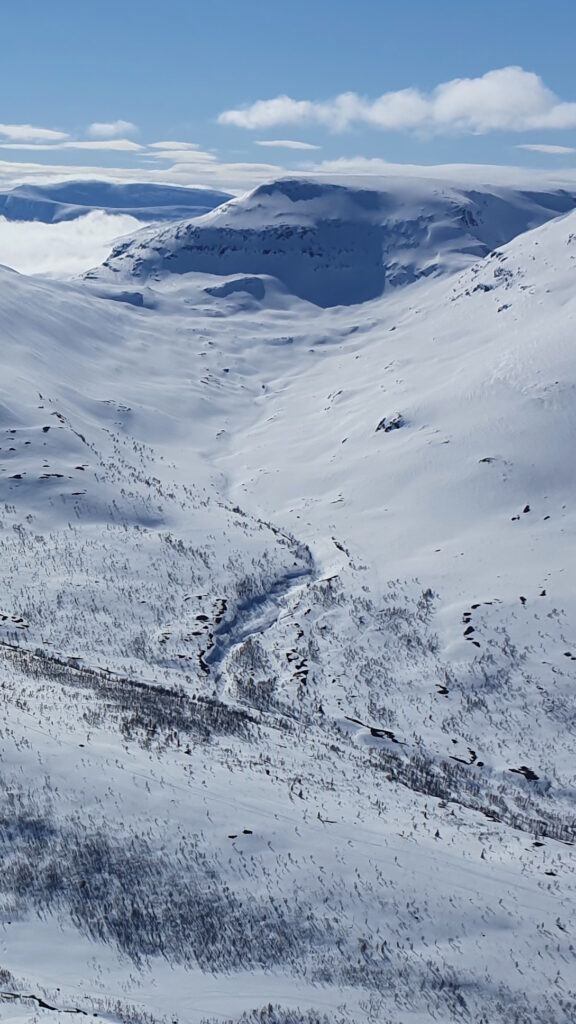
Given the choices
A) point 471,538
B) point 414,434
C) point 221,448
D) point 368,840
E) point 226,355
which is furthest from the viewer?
point 226,355

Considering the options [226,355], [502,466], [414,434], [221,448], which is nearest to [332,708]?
[502,466]

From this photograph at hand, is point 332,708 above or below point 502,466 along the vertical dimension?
below

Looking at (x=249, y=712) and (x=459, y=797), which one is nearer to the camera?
(x=459, y=797)

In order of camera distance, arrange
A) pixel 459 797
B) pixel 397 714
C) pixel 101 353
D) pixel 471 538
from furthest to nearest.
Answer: pixel 101 353 < pixel 471 538 < pixel 397 714 < pixel 459 797

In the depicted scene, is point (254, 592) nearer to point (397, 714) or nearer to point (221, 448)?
point (397, 714)

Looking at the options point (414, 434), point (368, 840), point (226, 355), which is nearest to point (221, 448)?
point (414, 434)

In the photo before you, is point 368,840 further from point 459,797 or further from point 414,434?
point 414,434
